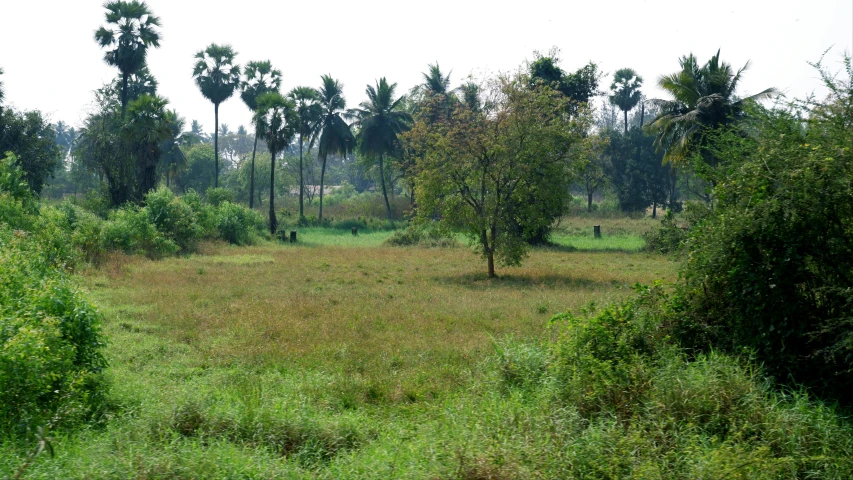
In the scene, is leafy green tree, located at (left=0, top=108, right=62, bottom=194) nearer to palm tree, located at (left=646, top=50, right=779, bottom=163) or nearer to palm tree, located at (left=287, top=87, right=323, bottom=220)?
palm tree, located at (left=287, top=87, right=323, bottom=220)

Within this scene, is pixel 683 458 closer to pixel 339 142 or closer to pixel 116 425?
pixel 116 425

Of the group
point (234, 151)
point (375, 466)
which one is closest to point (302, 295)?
point (375, 466)

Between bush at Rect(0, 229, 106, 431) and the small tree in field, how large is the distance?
13.0 meters

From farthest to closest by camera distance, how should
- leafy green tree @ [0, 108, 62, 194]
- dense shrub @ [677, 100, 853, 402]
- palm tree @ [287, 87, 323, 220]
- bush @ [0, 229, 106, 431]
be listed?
palm tree @ [287, 87, 323, 220] < leafy green tree @ [0, 108, 62, 194] < dense shrub @ [677, 100, 853, 402] < bush @ [0, 229, 106, 431]

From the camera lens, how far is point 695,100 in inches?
1053

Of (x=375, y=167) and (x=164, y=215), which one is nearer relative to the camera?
(x=164, y=215)

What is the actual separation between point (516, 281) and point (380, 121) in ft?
111

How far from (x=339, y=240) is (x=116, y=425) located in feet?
102

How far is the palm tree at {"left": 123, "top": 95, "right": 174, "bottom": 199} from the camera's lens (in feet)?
104

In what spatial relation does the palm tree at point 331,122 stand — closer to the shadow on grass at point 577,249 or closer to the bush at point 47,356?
the shadow on grass at point 577,249

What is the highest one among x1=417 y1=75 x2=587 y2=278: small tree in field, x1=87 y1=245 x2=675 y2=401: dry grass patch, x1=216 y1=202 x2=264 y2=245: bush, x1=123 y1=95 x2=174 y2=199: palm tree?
x1=123 y1=95 x2=174 y2=199: palm tree

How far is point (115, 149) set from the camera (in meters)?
36.2

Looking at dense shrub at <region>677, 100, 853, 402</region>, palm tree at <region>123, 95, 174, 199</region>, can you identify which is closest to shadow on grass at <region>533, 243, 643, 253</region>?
palm tree at <region>123, 95, 174, 199</region>

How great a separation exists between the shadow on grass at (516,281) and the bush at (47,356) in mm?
11369
